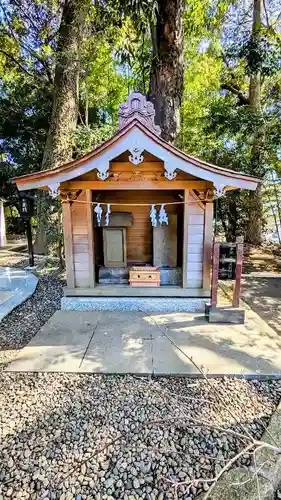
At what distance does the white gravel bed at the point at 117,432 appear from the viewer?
1690mm

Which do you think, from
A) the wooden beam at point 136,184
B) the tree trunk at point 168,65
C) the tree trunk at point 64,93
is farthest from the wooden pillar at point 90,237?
the tree trunk at point 64,93

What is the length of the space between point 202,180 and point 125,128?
1247 millimetres

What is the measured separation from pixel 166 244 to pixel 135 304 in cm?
105

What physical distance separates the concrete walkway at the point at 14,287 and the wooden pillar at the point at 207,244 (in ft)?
9.81

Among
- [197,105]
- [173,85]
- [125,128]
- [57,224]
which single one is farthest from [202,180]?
[197,105]

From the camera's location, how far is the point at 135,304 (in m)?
Answer: 4.29

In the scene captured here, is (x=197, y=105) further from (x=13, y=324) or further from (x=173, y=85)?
(x=13, y=324)

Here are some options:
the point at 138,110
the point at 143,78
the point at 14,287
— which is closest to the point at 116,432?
the point at 138,110

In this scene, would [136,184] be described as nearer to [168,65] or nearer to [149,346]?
[149,346]

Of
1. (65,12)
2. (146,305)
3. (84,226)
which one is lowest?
(146,305)

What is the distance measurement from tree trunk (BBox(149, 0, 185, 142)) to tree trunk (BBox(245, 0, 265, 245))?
2439 mm

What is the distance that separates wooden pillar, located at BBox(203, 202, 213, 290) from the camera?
4.11m

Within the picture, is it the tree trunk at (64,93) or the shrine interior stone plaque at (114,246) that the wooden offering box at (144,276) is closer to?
the shrine interior stone plaque at (114,246)

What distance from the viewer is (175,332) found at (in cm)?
356
